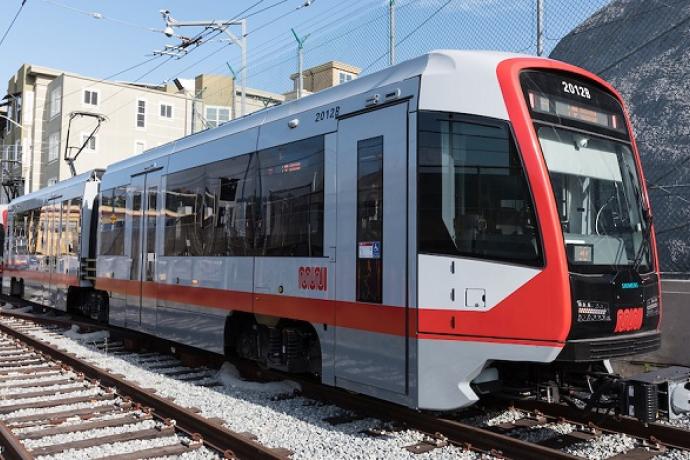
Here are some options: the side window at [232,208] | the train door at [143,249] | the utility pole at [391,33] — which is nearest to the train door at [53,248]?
the train door at [143,249]

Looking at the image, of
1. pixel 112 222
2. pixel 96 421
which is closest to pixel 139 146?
pixel 112 222

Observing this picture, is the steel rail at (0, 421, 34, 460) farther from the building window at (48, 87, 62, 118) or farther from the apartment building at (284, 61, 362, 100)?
the building window at (48, 87, 62, 118)

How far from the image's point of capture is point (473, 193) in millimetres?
4953

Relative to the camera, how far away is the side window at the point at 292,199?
20.5ft

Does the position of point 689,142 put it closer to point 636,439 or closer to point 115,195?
point 636,439

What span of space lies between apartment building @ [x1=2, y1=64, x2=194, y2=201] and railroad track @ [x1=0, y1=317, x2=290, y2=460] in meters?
30.4

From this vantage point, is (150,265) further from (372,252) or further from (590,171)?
(590,171)

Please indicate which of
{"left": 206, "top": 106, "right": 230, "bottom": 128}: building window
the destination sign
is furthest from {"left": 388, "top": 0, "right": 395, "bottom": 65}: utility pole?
{"left": 206, "top": 106, "right": 230, "bottom": 128}: building window

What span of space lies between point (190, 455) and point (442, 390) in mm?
2112

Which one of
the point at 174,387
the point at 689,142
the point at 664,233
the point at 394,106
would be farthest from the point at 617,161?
the point at 174,387

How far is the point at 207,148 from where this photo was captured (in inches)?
330

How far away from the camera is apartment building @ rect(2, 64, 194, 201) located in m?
37.4

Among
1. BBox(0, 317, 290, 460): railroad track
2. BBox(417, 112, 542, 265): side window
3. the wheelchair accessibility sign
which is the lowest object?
BBox(0, 317, 290, 460): railroad track

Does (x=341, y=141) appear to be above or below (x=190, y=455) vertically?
above
